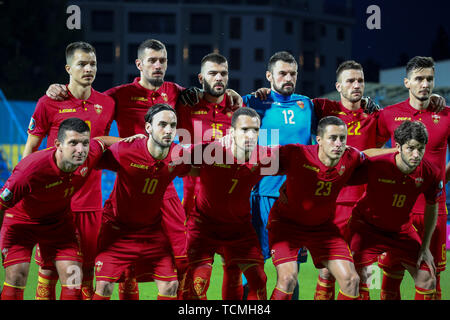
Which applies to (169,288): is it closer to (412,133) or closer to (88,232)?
(88,232)

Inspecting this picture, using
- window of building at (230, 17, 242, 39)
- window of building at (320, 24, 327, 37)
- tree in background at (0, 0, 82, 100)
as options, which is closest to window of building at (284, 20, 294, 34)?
window of building at (320, 24, 327, 37)

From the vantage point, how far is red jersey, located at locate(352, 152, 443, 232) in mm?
4941

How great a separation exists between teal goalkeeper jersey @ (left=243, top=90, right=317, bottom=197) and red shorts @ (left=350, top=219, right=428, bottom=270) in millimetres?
905

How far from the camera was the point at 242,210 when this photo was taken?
492 cm

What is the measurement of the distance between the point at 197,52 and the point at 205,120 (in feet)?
123

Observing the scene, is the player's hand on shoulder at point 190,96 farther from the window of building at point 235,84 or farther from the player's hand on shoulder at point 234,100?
the window of building at point 235,84

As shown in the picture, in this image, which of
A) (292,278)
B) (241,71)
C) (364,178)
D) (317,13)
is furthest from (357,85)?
(317,13)

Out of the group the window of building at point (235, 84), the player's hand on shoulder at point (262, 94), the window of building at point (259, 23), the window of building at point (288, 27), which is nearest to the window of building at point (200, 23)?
the window of building at point (259, 23)

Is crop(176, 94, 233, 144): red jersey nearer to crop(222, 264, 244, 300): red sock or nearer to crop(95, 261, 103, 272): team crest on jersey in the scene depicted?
crop(222, 264, 244, 300): red sock

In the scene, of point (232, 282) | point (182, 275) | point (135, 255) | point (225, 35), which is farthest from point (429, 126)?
point (225, 35)

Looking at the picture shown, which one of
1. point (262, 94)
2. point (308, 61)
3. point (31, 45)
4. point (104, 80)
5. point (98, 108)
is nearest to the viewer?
point (98, 108)

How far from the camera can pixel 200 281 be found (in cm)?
474

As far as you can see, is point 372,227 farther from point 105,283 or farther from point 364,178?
point 105,283
